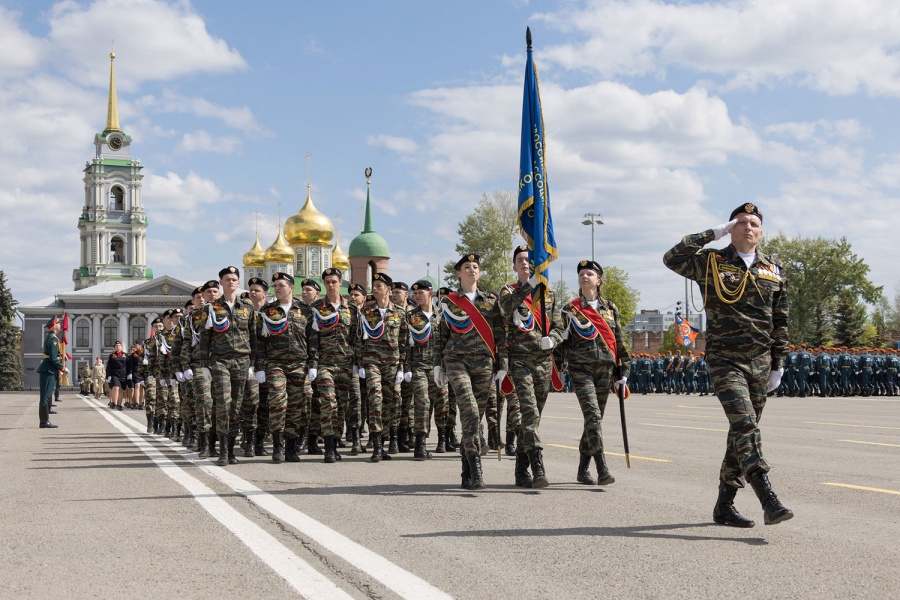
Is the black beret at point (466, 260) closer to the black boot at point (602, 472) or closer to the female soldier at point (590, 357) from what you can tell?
the female soldier at point (590, 357)

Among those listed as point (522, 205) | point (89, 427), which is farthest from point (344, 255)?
point (522, 205)

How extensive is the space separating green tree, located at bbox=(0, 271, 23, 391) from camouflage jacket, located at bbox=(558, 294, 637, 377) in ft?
316

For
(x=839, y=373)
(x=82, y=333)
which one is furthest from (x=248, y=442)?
(x=82, y=333)

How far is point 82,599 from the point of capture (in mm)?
4922

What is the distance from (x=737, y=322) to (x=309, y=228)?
95427 millimetres

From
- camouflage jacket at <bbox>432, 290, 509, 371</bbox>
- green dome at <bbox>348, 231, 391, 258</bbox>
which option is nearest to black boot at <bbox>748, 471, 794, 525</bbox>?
camouflage jacket at <bbox>432, 290, 509, 371</bbox>

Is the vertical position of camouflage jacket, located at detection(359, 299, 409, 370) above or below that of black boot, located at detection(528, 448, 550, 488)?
above

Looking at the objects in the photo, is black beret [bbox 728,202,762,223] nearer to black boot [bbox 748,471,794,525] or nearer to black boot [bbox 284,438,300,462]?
black boot [bbox 748,471,794,525]

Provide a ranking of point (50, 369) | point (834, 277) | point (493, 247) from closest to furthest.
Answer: point (50, 369) < point (493, 247) < point (834, 277)

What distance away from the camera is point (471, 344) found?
9.30m

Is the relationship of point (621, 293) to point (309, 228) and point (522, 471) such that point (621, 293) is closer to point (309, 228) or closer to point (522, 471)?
point (309, 228)

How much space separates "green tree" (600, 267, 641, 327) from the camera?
82938mm

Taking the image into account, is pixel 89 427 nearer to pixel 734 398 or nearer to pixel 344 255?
pixel 734 398

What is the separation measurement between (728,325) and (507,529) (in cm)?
203
